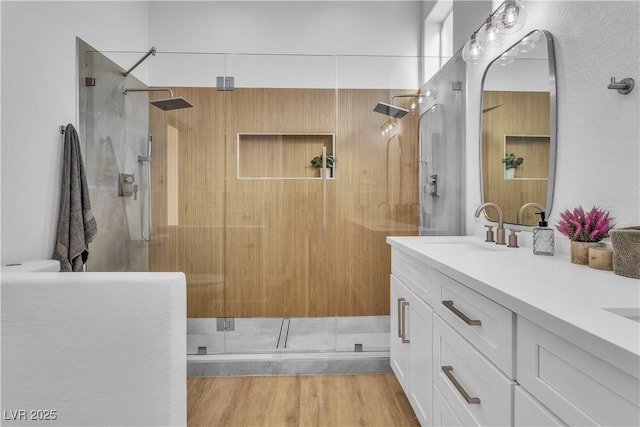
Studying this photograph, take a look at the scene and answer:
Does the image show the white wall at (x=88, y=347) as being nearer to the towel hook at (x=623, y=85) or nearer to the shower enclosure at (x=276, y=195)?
the shower enclosure at (x=276, y=195)

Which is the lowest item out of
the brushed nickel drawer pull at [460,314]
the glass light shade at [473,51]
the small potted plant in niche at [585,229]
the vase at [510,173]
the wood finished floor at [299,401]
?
the wood finished floor at [299,401]

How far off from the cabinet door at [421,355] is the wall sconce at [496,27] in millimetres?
1335

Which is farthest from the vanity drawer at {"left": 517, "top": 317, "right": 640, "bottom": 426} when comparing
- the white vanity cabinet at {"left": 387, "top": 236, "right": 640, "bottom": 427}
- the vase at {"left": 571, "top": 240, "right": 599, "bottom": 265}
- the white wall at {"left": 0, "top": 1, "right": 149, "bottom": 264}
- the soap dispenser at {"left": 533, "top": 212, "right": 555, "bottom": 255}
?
the white wall at {"left": 0, "top": 1, "right": 149, "bottom": 264}

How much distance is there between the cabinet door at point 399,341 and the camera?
5.94 feet

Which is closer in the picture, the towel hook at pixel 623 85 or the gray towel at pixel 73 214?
the towel hook at pixel 623 85

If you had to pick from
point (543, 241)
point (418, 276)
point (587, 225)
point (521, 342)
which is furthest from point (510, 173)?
point (521, 342)

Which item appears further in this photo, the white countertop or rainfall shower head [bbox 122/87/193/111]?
rainfall shower head [bbox 122/87/193/111]

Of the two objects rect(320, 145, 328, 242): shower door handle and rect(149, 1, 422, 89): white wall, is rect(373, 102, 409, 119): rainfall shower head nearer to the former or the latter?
rect(320, 145, 328, 242): shower door handle

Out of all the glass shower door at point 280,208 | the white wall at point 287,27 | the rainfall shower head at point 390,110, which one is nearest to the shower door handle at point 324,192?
the glass shower door at point 280,208

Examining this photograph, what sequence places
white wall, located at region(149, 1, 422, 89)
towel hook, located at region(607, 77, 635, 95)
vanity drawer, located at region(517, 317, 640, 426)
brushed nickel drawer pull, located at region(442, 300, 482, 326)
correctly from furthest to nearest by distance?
white wall, located at region(149, 1, 422, 89)
towel hook, located at region(607, 77, 635, 95)
brushed nickel drawer pull, located at region(442, 300, 482, 326)
vanity drawer, located at region(517, 317, 640, 426)

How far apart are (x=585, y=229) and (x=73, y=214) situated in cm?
234

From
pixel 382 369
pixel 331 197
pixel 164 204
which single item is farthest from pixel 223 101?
pixel 382 369

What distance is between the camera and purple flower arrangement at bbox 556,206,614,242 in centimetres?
120

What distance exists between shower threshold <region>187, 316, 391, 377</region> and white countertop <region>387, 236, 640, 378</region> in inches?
44.1
